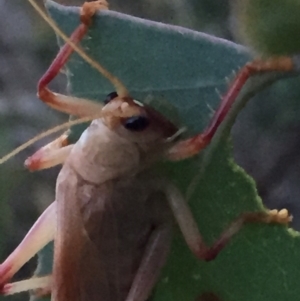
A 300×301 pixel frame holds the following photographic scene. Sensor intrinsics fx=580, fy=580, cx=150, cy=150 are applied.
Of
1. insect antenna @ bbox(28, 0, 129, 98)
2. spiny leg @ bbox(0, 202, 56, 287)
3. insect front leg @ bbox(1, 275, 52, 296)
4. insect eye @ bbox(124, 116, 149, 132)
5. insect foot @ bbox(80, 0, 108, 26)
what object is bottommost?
insect front leg @ bbox(1, 275, 52, 296)

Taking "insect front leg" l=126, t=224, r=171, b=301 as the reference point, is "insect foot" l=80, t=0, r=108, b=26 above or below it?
above

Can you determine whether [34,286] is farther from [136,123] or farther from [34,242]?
[136,123]

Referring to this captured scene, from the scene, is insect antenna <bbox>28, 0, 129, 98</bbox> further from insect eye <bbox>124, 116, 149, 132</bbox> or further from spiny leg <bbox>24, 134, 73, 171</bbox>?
spiny leg <bbox>24, 134, 73, 171</bbox>

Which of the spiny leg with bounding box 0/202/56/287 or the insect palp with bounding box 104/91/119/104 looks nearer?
the insect palp with bounding box 104/91/119/104

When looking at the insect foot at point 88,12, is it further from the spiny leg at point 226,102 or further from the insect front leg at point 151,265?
the insect front leg at point 151,265

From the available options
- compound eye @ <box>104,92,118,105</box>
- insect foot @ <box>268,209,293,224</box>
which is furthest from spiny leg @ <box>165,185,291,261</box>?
compound eye @ <box>104,92,118,105</box>

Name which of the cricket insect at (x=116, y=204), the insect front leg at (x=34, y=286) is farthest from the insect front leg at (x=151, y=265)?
the insect front leg at (x=34, y=286)

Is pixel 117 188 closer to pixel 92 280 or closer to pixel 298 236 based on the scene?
pixel 92 280
